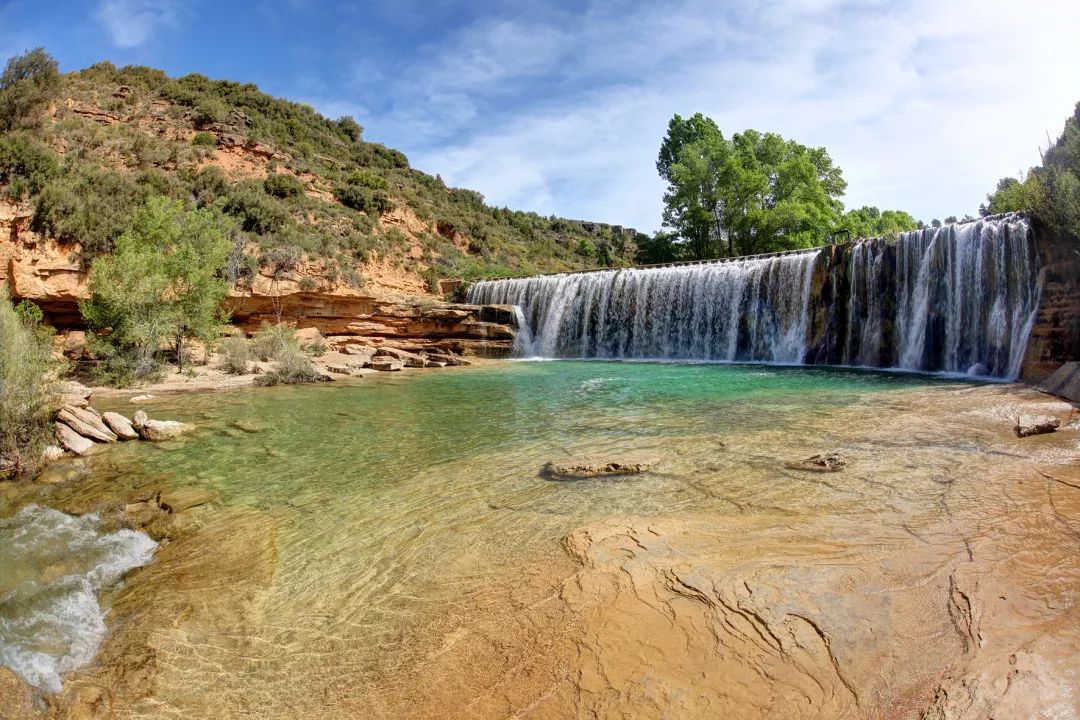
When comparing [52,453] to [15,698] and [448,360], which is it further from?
[448,360]

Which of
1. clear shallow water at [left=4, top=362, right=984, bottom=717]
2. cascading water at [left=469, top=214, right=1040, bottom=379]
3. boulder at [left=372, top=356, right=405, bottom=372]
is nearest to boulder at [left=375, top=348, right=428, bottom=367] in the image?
boulder at [left=372, top=356, right=405, bottom=372]

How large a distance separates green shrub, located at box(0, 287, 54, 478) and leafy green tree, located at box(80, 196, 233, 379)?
735 centimetres

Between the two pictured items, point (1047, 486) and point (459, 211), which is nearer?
point (1047, 486)

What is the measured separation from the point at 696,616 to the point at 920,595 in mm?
1293

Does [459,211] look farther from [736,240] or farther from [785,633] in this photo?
[785,633]

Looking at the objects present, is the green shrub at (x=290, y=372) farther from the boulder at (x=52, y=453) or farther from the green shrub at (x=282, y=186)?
the green shrub at (x=282, y=186)

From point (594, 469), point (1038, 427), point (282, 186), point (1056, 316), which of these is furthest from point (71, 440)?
point (282, 186)

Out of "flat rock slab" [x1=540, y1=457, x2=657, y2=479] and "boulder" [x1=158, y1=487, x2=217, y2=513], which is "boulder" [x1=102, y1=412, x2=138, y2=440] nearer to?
"boulder" [x1=158, y1=487, x2=217, y2=513]

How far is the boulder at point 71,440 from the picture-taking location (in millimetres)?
7801

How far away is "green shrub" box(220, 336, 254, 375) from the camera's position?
17203 millimetres

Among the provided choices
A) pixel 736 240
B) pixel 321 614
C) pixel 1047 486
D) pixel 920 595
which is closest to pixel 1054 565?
pixel 920 595

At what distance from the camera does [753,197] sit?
34.4 meters

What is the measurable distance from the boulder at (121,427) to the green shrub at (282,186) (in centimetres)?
2548

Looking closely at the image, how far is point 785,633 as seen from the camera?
111 inches
